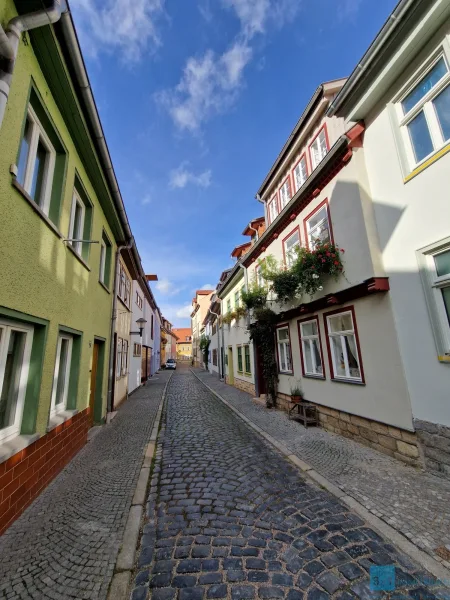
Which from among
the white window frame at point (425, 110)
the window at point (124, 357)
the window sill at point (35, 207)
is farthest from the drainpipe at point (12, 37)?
the window at point (124, 357)

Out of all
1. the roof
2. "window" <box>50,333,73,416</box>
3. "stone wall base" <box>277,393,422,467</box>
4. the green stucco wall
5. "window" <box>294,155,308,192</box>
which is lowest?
"stone wall base" <box>277,393,422,467</box>

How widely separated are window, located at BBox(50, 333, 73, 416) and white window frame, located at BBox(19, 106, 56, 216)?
2.37 metres

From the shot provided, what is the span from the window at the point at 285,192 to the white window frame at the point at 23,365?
878 centimetres

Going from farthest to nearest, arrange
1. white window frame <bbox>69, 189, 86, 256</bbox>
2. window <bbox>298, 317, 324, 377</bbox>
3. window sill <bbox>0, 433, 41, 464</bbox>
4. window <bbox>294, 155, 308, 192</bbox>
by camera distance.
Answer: window <bbox>294, 155, 308, 192</bbox> < window <bbox>298, 317, 324, 377</bbox> < white window frame <bbox>69, 189, 86, 256</bbox> < window sill <bbox>0, 433, 41, 464</bbox>

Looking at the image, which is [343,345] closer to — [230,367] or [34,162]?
[34,162]

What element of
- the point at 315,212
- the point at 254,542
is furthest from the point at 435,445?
the point at 315,212

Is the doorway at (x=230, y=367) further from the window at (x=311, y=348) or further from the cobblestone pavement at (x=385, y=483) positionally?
the cobblestone pavement at (x=385, y=483)

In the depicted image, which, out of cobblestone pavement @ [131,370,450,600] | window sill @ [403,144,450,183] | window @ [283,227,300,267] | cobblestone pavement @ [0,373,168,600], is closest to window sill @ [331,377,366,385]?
cobblestone pavement @ [131,370,450,600]

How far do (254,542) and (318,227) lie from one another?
6.97 m

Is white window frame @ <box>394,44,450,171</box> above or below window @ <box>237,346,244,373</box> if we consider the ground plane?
above

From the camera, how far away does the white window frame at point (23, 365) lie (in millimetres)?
3328

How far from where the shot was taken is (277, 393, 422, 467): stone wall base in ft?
15.3

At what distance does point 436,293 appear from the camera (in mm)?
4387

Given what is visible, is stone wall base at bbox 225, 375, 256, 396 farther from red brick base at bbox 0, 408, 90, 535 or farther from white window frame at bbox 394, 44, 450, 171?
white window frame at bbox 394, 44, 450, 171
